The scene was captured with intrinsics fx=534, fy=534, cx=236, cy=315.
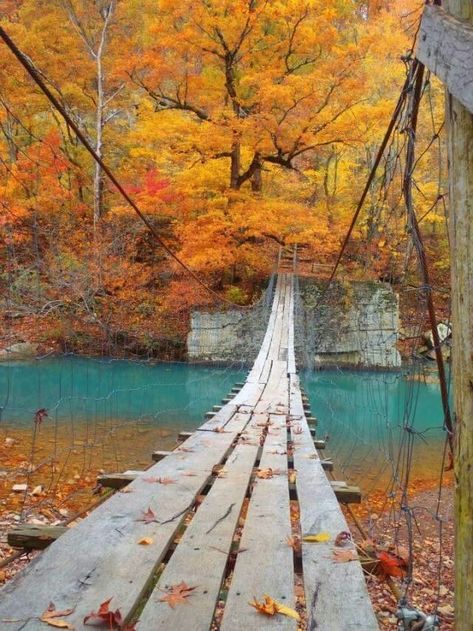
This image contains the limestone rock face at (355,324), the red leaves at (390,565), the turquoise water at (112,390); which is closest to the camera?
the red leaves at (390,565)

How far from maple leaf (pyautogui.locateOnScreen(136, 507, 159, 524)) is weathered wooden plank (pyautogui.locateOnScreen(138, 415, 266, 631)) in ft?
0.33

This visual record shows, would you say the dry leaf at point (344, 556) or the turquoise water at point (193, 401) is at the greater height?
the dry leaf at point (344, 556)

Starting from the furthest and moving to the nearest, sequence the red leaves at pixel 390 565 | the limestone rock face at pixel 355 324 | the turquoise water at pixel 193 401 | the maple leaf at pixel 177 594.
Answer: the limestone rock face at pixel 355 324 < the turquoise water at pixel 193 401 < the red leaves at pixel 390 565 < the maple leaf at pixel 177 594

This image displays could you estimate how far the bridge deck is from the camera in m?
0.96

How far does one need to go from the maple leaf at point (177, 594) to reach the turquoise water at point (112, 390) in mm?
4715

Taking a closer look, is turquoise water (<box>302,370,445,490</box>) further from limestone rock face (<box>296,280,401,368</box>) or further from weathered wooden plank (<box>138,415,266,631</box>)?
weathered wooden plank (<box>138,415,266,631</box>)

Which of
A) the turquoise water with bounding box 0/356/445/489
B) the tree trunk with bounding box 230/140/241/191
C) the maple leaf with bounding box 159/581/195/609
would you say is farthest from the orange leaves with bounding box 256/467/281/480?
the tree trunk with bounding box 230/140/241/191

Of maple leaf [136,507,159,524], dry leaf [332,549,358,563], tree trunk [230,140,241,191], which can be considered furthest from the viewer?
tree trunk [230,140,241,191]

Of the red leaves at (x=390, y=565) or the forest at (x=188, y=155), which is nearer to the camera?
the red leaves at (x=390, y=565)

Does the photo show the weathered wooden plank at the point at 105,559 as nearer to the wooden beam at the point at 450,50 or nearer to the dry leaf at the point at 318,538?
the dry leaf at the point at 318,538

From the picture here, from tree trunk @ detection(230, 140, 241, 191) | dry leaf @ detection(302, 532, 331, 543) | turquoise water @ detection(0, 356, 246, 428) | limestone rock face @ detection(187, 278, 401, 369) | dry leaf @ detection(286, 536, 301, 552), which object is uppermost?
tree trunk @ detection(230, 140, 241, 191)

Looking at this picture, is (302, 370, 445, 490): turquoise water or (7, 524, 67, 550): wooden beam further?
(302, 370, 445, 490): turquoise water

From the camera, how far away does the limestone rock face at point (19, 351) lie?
33.4ft

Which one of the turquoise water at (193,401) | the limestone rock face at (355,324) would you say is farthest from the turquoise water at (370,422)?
the limestone rock face at (355,324)
